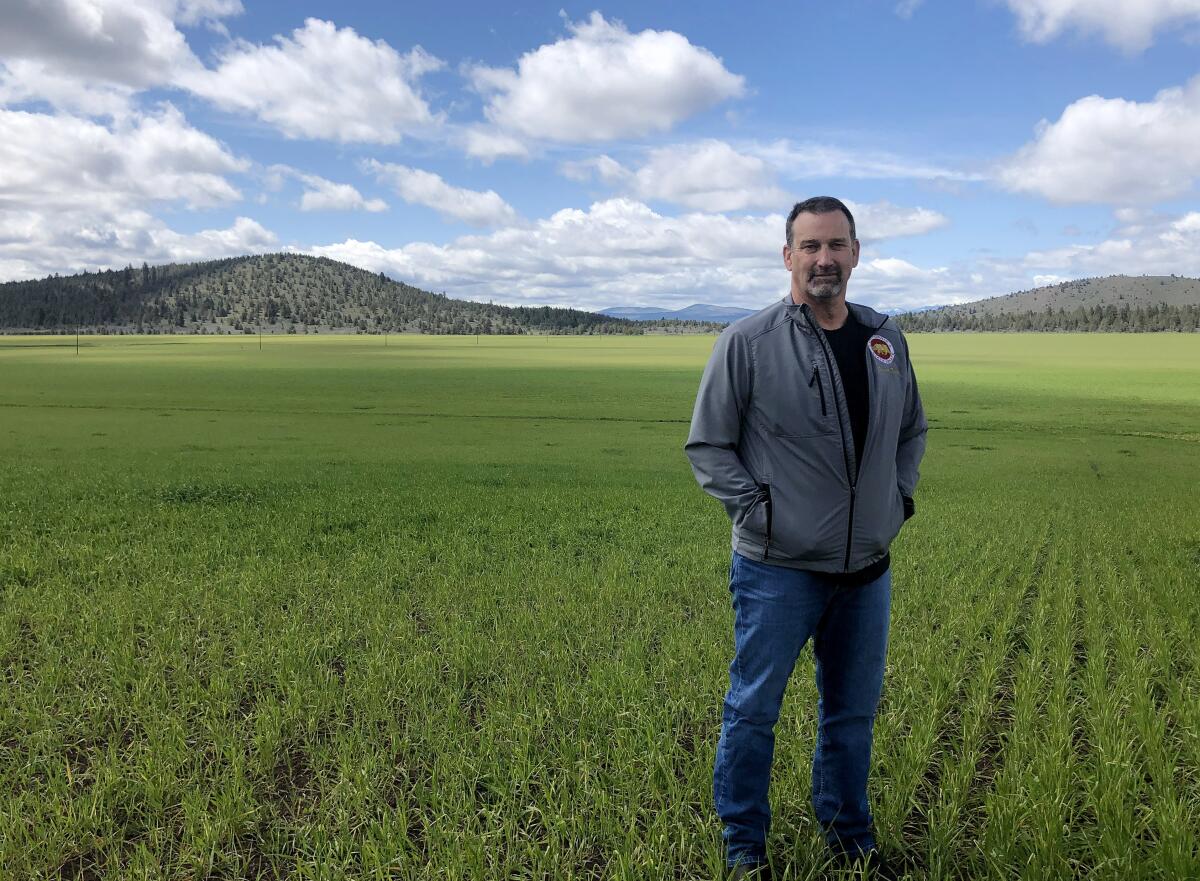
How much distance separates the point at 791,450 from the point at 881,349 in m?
0.70

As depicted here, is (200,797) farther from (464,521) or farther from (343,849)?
(464,521)

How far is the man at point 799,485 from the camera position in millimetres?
3449

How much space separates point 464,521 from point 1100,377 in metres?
64.7

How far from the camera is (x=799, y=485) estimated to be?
137 inches

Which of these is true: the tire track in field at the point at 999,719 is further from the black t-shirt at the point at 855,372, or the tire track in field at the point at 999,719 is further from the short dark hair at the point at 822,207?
the short dark hair at the point at 822,207

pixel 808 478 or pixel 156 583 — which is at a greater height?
pixel 808 478

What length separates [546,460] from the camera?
23.7 m

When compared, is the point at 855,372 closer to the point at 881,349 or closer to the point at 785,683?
the point at 881,349

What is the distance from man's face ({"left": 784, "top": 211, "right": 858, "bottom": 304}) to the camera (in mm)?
3463

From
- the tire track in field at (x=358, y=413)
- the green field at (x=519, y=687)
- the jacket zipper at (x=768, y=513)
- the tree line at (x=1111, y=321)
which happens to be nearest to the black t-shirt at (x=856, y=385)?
the jacket zipper at (x=768, y=513)

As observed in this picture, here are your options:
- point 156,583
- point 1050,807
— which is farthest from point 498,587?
point 1050,807

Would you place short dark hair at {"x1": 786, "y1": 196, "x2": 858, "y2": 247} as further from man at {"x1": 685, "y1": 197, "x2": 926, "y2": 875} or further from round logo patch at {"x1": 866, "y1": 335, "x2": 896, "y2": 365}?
round logo patch at {"x1": 866, "y1": 335, "x2": 896, "y2": 365}

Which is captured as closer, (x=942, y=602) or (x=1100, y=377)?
(x=942, y=602)

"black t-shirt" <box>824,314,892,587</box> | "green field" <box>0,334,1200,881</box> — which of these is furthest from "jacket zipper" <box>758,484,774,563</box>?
"green field" <box>0,334,1200,881</box>
